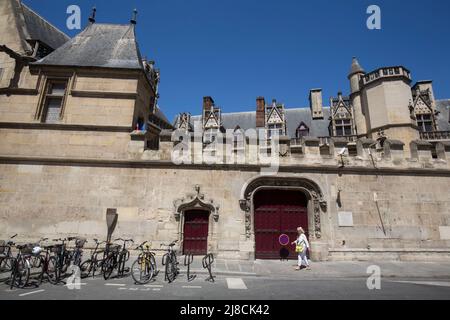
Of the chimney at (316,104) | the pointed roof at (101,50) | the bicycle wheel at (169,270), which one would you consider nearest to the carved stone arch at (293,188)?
the bicycle wheel at (169,270)

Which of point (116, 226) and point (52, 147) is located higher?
point (52, 147)

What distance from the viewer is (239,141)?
9.88 meters

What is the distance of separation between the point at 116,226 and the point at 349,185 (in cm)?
901

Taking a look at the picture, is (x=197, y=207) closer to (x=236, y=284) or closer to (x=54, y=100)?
(x=236, y=284)

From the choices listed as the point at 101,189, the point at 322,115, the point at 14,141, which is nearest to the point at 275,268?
the point at 101,189

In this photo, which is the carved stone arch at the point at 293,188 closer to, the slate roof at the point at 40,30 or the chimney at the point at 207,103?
the slate roof at the point at 40,30

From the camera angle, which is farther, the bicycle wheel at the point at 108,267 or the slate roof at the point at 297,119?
the slate roof at the point at 297,119

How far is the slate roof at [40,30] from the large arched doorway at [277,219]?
44.5 ft

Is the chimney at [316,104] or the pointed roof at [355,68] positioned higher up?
the pointed roof at [355,68]

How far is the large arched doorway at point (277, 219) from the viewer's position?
31.4 feet

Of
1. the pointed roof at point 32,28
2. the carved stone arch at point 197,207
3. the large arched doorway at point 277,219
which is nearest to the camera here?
the carved stone arch at point 197,207
